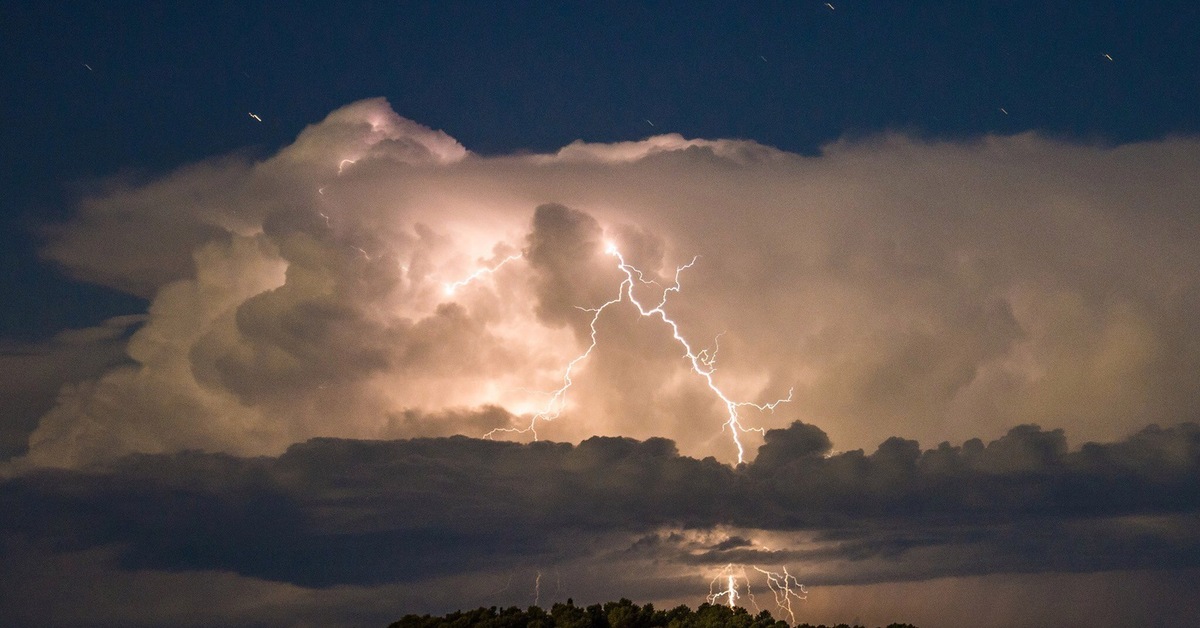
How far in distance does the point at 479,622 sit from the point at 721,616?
1543 cm

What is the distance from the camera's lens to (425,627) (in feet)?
306

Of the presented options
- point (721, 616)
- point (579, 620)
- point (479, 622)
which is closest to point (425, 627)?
point (479, 622)

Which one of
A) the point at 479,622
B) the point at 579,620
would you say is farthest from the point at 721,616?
the point at 479,622

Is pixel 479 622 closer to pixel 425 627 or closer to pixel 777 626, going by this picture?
pixel 425 627

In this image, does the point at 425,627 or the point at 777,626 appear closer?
the point at 777,626

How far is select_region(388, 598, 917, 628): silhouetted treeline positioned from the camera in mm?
87938

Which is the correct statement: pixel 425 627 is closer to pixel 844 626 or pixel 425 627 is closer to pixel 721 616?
pixel 721 616

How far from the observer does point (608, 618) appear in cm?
9200

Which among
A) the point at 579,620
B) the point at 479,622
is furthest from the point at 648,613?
the point at 479,622

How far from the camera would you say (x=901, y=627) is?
90.5 metres

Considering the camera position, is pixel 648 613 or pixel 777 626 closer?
pixel 777 626

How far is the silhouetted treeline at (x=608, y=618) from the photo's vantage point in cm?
8794

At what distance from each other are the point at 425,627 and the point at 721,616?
19.8m

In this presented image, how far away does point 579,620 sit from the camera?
3556 inches
